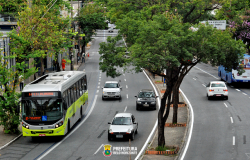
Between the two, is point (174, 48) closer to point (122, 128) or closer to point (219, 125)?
point (122, 128)

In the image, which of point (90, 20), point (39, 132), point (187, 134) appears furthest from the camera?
point (90, 20)

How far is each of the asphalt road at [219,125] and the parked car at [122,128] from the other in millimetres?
3624

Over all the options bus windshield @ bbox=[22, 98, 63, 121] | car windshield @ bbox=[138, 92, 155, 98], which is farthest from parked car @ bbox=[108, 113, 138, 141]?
car windshield @ bbox=[138, 92, 155, 98]

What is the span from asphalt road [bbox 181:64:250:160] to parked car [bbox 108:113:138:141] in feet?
11.9

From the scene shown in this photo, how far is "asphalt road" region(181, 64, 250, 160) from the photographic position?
21938 millimetres

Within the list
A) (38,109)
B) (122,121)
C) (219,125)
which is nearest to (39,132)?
(38,109)

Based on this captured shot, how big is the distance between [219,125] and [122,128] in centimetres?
836

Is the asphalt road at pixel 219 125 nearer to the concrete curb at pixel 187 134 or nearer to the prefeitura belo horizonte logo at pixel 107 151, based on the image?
the concrete curb at pixel 187 134

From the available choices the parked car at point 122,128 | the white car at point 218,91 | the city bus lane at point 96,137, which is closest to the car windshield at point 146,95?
the city bus lane at point 96,137

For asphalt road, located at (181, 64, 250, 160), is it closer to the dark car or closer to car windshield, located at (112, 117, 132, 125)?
the dark car

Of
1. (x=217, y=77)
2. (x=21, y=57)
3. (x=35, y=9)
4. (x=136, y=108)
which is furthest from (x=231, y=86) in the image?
(x=21, y=57)

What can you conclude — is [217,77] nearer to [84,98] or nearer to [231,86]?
[231,86]

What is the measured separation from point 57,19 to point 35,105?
558 inches

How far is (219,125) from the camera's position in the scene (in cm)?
2917
